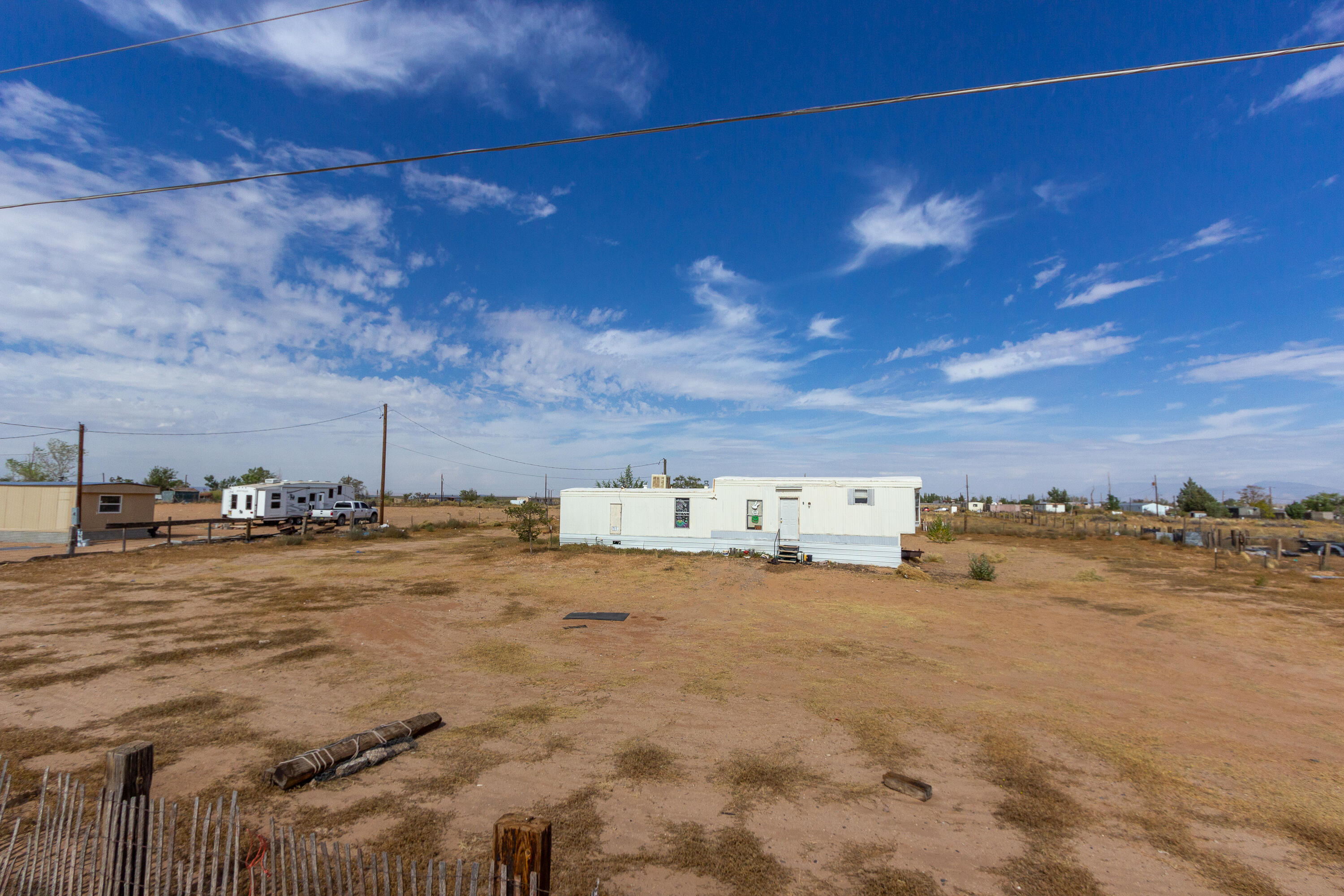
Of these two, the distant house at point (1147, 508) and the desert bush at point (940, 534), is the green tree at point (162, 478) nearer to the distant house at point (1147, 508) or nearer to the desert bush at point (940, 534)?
the desert bush at point (940, 534)

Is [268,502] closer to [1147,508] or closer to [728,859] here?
[728,859]

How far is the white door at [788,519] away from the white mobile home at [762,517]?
0.03 metres

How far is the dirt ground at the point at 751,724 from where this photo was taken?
15.1 ft

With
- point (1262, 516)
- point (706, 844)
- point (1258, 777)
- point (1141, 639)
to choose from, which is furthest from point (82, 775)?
point (1262, 516)

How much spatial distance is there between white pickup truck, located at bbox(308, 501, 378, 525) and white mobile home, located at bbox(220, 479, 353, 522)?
2.66ft

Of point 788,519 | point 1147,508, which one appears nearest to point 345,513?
point 788,519

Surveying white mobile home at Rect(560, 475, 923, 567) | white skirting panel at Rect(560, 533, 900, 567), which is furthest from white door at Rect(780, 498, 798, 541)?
white skirting panel at Rect(560, 533, 900, 567)

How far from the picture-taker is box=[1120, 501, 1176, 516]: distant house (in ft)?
245

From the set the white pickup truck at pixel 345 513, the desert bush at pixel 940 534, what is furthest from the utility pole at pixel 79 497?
the desert bush at pixel 940 534

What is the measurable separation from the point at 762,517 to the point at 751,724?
1664 cm

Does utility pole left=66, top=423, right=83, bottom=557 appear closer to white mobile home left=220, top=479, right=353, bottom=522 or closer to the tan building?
the tan building

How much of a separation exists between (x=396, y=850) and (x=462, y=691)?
12.9ft

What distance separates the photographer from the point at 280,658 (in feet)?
30.8

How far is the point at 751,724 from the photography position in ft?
23.3
